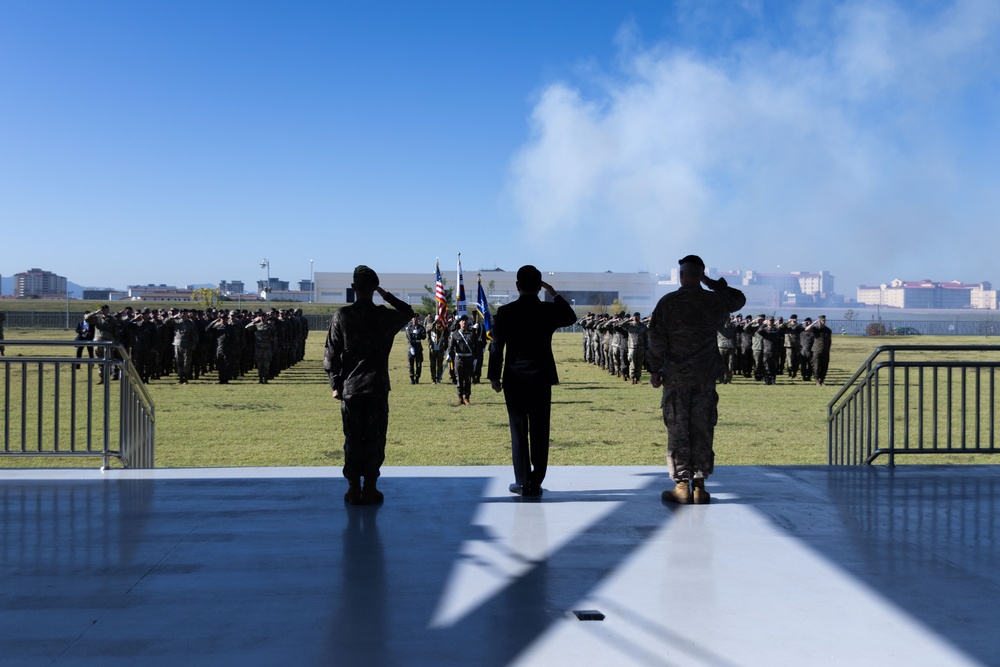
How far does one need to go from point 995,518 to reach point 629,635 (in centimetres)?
346

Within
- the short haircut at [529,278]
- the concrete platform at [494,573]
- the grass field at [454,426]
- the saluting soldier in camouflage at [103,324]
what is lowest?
the grass field at [454,426]

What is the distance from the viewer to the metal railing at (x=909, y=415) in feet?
25.8

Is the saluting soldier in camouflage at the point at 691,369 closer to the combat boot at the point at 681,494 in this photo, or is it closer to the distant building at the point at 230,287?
the combat boot at the point at 681,494

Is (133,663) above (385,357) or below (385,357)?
below

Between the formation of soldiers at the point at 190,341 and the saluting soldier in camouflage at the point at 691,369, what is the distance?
727 inches

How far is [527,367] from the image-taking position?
675 cm

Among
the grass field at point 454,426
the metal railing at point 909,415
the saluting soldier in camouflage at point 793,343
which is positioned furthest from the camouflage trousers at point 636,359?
the metal railing at point 909,415

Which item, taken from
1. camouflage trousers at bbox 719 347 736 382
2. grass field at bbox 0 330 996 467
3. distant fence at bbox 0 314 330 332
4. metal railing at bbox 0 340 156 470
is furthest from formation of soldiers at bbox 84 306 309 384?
distant fence at bbox 0 314 330 332

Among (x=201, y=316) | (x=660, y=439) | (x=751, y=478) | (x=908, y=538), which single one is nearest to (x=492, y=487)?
(x=751, y=478)

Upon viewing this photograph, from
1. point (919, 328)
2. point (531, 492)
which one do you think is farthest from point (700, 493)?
point (919, 328)

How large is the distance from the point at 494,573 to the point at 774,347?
22.5m

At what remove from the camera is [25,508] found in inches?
248

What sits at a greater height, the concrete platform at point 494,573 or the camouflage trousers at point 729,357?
the camouflage trousers at point 729,357

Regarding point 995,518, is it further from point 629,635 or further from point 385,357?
point 385,357
